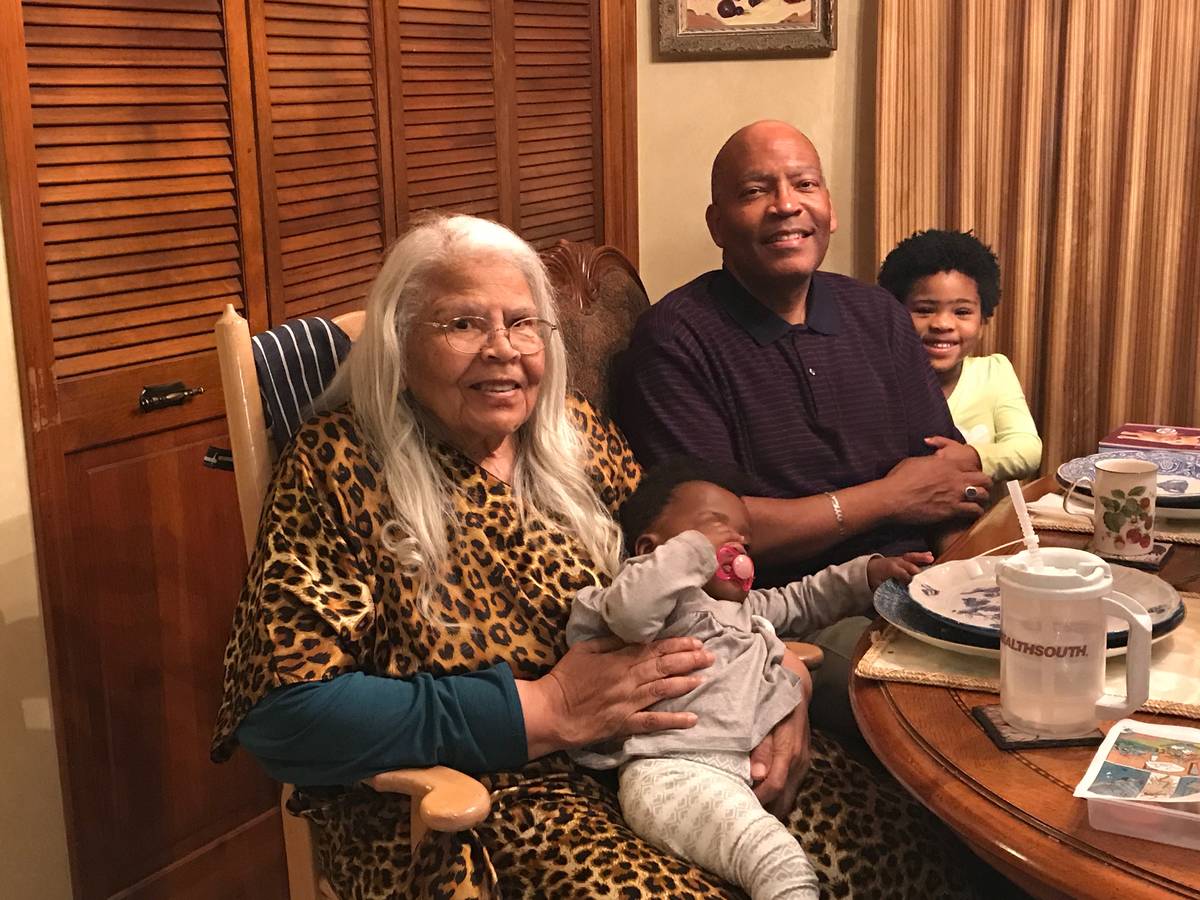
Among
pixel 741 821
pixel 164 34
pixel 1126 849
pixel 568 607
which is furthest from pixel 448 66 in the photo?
pixel 1126 849

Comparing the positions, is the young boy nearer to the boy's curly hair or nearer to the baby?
the boy's curly hair

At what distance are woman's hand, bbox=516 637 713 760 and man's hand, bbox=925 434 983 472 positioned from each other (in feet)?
2.75

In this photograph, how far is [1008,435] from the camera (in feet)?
8.87

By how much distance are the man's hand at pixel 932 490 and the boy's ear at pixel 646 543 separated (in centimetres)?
55

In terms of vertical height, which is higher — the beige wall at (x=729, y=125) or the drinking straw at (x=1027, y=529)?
the beige wall at (x=729, y=125)

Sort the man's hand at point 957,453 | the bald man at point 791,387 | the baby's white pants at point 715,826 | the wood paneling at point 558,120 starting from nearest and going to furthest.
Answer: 1. the baby's white pants at point 715,826
2. the bald man at point 791,387
3. the man's hand at point 957,453
4. the wood paneling at point 558,120

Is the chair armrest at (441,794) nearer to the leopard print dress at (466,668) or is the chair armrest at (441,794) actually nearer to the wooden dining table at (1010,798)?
the leopard print dress at (466,668)

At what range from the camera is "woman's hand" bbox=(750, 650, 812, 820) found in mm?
1637

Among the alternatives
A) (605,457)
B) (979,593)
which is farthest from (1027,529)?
(605,457)

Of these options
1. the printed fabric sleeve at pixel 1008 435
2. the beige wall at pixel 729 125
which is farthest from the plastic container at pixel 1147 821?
the beige wall at pixel 729 125

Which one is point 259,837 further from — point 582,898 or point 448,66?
point 448,66

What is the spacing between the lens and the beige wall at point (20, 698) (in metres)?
2.07

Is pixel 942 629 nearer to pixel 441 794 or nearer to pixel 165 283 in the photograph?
pixel 441 794

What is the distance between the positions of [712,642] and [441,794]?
44 cm
